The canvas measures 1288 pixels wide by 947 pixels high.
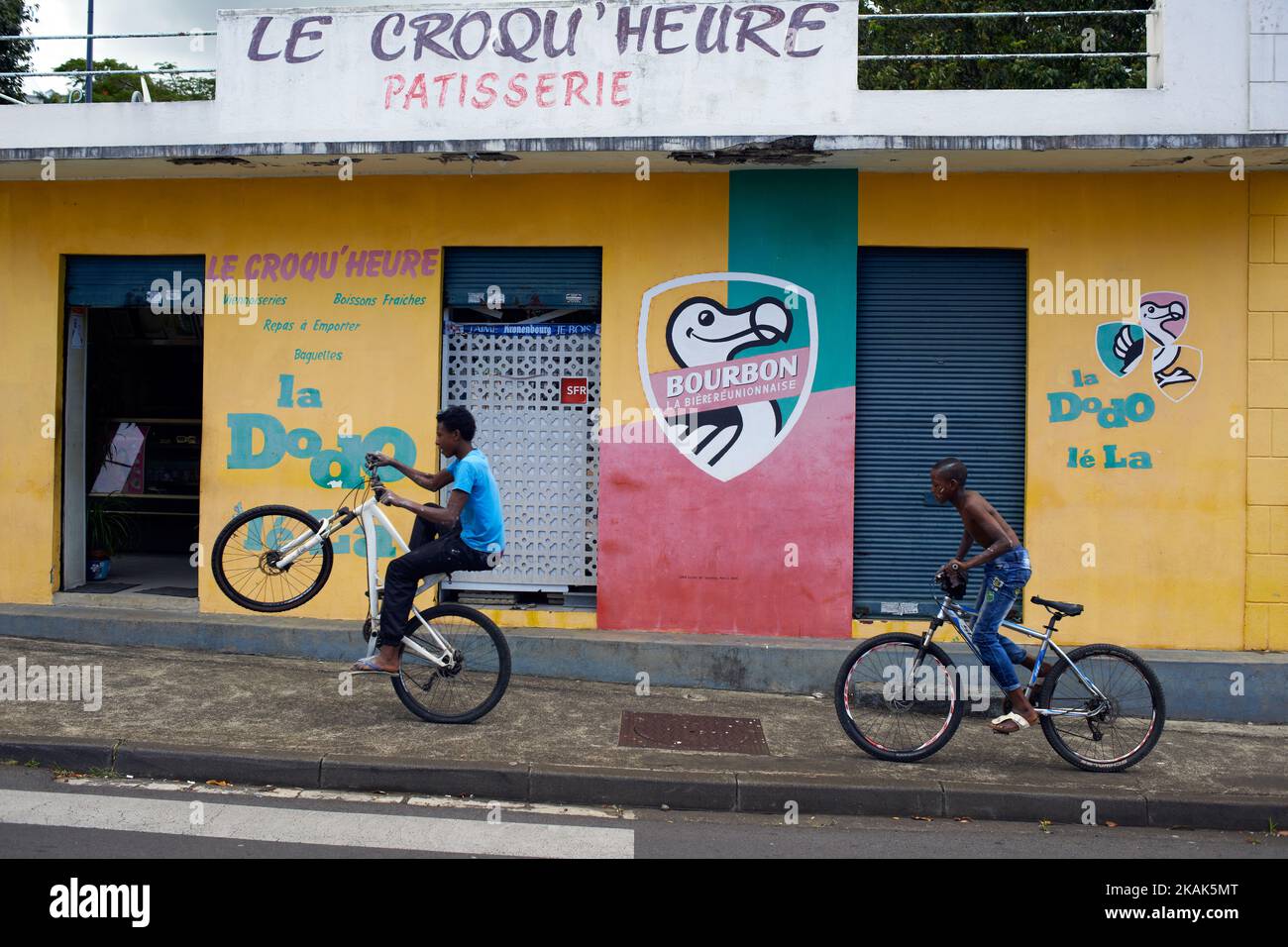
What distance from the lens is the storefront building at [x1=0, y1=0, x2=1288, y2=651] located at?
8.72 metres

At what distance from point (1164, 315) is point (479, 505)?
5.82 metres

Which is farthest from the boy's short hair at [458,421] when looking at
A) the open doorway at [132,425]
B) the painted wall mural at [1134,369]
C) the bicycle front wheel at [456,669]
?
the painted wall mural at [1134,369]

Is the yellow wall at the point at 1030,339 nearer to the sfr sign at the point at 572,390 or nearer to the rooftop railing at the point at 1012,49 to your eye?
the sfr sign at the point at 572,390

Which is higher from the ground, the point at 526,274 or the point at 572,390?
the point at 526,274

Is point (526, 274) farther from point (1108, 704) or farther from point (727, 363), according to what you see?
point (1108, 704)

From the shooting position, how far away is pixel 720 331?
29.7 feet

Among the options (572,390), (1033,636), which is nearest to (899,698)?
(1033,636)

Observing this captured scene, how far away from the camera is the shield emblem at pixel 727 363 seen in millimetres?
8992

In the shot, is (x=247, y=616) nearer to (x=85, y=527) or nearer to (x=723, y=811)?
(x=85, y=527)

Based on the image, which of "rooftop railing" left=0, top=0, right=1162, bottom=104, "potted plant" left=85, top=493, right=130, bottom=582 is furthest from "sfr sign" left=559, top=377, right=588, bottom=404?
"rooftop railing" left=0, top=0, right=1162, bottom=104

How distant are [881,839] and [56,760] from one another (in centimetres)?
468

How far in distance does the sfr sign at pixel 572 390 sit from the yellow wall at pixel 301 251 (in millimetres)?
334

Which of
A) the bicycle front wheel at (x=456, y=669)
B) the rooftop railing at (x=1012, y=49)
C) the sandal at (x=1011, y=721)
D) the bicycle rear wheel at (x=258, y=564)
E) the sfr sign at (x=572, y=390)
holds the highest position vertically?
the rooftop railing at (x=1012, y=49)

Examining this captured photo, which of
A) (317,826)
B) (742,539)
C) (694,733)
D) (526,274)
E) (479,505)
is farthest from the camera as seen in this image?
(526,274)
